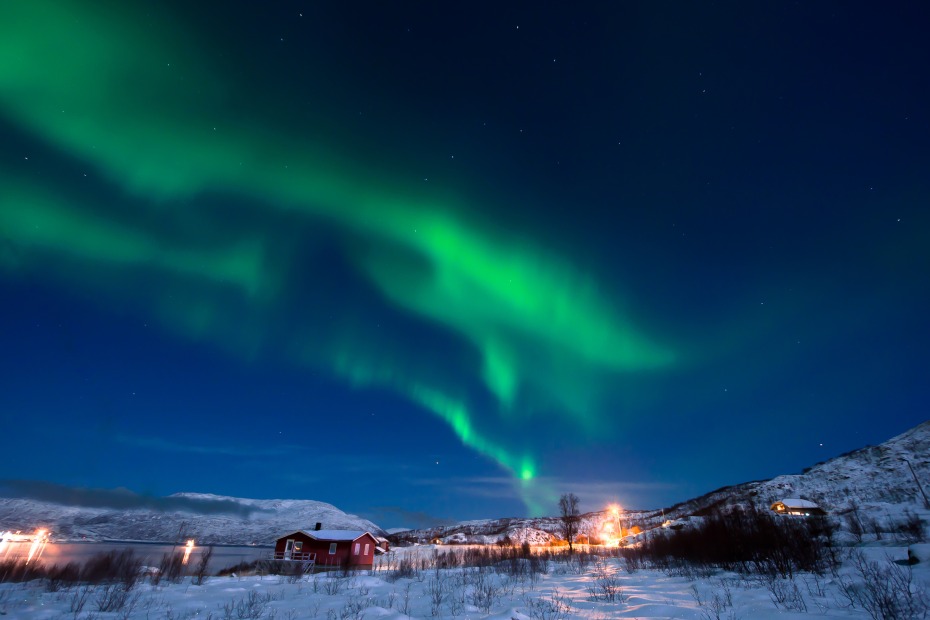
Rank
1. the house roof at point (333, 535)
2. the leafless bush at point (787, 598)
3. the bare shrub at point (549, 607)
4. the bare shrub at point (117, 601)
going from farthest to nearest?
the house roof at point (333, 535)
the bare shrub at point (117, 601)
the bare shrub at point (549, 607)
the leafless bush at point (787, 598)

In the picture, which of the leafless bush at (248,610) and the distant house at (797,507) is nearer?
the leafless bush at (248,610)

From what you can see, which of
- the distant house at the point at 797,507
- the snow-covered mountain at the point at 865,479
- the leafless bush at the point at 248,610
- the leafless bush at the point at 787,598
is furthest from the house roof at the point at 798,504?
the leafless bush at the point at 248,610

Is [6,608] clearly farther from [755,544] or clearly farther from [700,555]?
[700,555]

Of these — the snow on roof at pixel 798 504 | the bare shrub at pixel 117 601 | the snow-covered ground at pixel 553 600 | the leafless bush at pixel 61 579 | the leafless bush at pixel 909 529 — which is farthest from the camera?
the snow on roof at pixel 798 504

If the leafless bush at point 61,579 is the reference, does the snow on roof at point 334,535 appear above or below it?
above

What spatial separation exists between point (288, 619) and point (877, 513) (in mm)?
42720

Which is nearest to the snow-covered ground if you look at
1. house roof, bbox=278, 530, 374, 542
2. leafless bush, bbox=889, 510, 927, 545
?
leafless bush, bbox=889, 510, 927, 545

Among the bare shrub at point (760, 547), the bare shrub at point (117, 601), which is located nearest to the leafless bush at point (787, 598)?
the bare shrub at point (760, 547)

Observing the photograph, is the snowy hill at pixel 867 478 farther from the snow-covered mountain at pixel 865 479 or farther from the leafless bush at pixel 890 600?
the leafless bush at pixel 890 600

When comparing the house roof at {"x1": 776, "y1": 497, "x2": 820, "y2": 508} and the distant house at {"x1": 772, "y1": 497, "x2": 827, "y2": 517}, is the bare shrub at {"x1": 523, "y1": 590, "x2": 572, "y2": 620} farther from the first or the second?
the house roof at {"x1": 776, "y1": 497, "x2": 820, "y2": 508}

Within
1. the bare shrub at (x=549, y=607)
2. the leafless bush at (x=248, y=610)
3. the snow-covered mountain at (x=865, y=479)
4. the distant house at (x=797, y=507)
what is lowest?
the leafless bush at (x=248, y=610)

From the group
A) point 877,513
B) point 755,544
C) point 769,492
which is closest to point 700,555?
point 755,544

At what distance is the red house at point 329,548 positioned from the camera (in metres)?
52.0

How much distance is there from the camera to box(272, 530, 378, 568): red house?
52.0 metres
